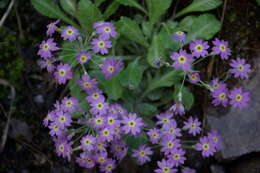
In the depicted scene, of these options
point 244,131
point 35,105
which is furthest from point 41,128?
point 244,131

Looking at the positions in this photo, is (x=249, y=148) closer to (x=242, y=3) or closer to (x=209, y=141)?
(x=209, y=141)

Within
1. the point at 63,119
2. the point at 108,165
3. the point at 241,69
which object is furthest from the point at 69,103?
the point at 241,69

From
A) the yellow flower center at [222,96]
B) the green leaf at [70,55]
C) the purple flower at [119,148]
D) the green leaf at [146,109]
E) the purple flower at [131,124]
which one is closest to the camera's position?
the purple flower at [131,124]

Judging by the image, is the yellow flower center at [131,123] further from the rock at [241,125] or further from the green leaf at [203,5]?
the green leaf at [203,5]

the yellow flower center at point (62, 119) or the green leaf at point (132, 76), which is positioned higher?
the green leaf at point (132, 76)

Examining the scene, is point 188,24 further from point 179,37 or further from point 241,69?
point 241,69

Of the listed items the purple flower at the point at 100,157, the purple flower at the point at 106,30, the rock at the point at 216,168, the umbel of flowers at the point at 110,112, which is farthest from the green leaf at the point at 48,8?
the rock at the point at 216,168

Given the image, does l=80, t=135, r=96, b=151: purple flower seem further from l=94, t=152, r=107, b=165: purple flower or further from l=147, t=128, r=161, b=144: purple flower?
l=147, t=128, r=161, b=144: purple flower
